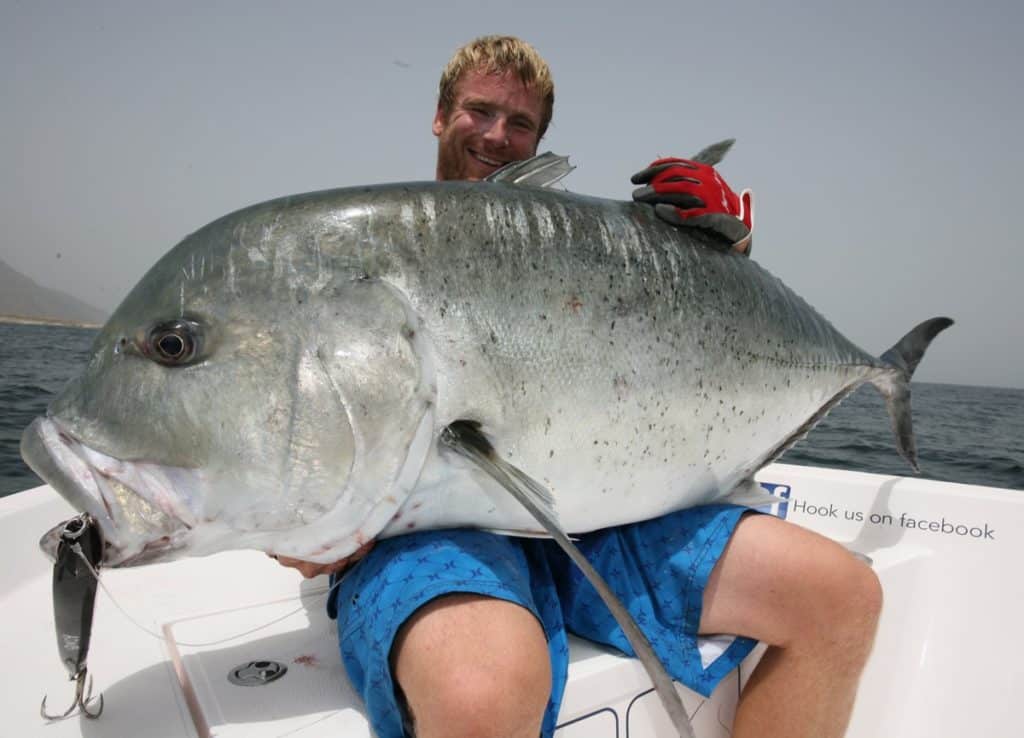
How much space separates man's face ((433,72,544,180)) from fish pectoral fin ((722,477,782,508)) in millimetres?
1399

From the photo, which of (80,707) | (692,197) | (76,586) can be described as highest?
(692,197)

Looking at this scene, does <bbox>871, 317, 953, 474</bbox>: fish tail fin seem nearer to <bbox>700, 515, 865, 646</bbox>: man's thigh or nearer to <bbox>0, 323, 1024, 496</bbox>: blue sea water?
<bbox>700, 515, 865, 646</bbox>: man's thigh

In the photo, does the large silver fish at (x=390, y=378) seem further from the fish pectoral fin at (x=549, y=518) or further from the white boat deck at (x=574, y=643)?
the white boat deck at (x=574, y=643)

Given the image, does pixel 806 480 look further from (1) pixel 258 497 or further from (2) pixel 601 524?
(1) pixel 258 497

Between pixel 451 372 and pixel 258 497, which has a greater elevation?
pixel 451 372

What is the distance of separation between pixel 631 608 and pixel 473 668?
57 centimetres

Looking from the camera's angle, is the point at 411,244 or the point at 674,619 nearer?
the point at 411,244

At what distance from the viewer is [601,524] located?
5.26 feet

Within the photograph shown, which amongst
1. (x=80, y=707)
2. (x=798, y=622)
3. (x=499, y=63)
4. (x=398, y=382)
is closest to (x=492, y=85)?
(x=499, y=63)

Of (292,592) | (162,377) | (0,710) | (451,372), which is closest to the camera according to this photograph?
(162,377)

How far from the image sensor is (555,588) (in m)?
1.79

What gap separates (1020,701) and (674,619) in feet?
5.03

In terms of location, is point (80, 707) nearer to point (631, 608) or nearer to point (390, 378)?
point (390, 378)

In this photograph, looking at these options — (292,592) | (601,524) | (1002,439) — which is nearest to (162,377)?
(601,524)
